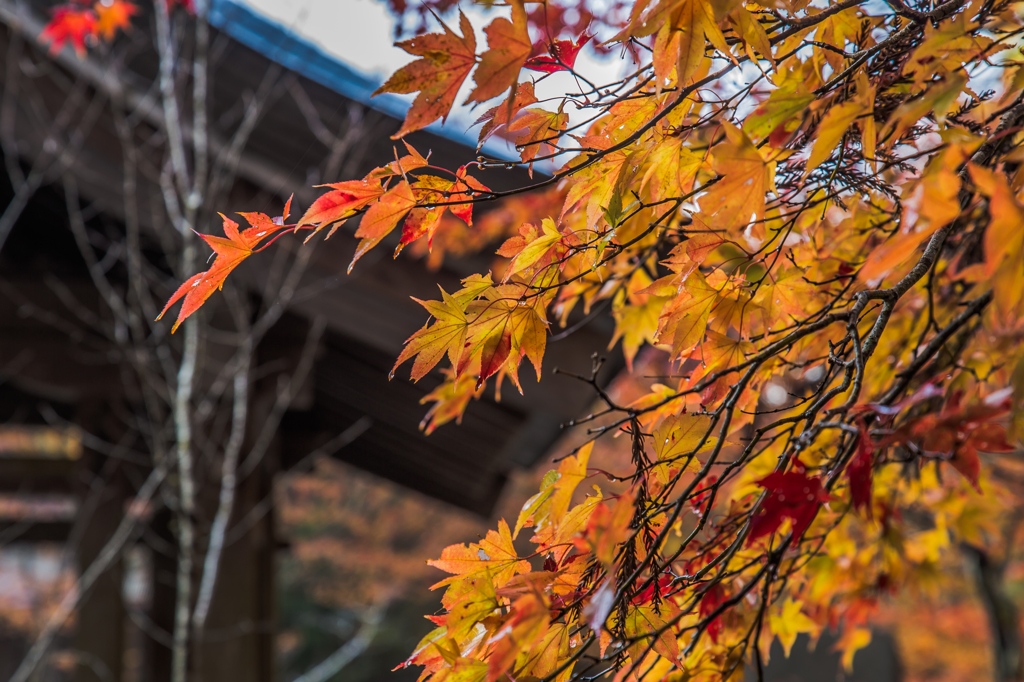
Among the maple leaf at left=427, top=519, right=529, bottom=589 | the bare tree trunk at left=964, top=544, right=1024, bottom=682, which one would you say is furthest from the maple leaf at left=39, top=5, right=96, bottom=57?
the bare tree trunk at left=964, top=544, right=1024, bottom=682

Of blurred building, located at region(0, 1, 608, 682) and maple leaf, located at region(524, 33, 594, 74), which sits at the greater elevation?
blurred building, located at region(0, 1, 608, 682)

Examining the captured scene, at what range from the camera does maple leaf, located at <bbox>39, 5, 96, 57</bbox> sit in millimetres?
2303

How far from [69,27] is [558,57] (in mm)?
2319

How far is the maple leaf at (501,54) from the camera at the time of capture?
69 cm

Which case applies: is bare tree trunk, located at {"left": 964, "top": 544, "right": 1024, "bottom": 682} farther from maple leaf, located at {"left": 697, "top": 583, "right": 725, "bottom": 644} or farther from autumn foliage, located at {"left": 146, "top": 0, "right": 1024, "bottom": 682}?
autumn foliage, located at {"left": 146, "top": 0, "right": 1024, "bottom": 682}

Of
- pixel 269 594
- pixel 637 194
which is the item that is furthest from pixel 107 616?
pixel 637 194

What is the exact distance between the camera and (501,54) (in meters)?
0.69


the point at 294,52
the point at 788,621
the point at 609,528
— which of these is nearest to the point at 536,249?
the point at 609,528

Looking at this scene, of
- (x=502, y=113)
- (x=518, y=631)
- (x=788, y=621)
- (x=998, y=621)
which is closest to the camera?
(x=518, y=631)

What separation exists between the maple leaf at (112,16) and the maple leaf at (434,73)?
2.20 metres

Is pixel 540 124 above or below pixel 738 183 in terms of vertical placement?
above

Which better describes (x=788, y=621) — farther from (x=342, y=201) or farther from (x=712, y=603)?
(x=342, y=201)

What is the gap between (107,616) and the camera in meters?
3.52

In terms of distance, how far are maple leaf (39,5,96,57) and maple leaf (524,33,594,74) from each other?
220cm
